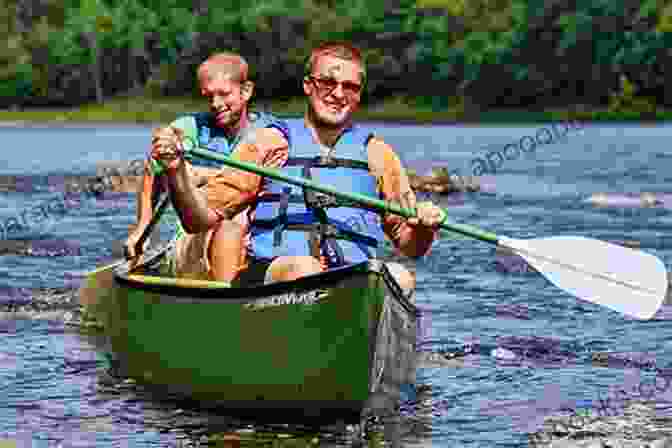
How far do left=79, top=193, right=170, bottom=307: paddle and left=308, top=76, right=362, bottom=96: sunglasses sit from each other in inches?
73.5

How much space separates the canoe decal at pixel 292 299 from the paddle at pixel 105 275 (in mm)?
1914

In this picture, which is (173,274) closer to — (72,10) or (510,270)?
(510,270)

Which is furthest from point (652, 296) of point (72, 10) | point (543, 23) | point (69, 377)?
point (72, 10)

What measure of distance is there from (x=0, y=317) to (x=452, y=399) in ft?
13.8

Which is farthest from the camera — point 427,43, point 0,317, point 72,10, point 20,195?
point 72,10

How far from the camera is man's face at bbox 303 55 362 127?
6.77m

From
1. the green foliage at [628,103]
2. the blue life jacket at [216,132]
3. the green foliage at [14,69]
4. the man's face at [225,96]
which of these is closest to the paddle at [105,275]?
the blue life jacket at [216,132]

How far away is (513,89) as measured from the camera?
79875mm

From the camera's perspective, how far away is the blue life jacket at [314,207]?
22.8 feet

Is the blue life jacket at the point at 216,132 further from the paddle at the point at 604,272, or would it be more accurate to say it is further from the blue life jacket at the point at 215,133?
the paddle at the point at 604,272

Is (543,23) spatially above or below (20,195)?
above

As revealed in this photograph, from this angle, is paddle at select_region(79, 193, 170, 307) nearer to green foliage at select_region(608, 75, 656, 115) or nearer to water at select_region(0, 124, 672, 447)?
water at select_region(0, 124, 672, 447)

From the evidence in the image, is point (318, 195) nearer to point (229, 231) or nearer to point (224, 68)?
point (229, 231)

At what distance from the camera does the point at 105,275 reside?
10086 millimetres
